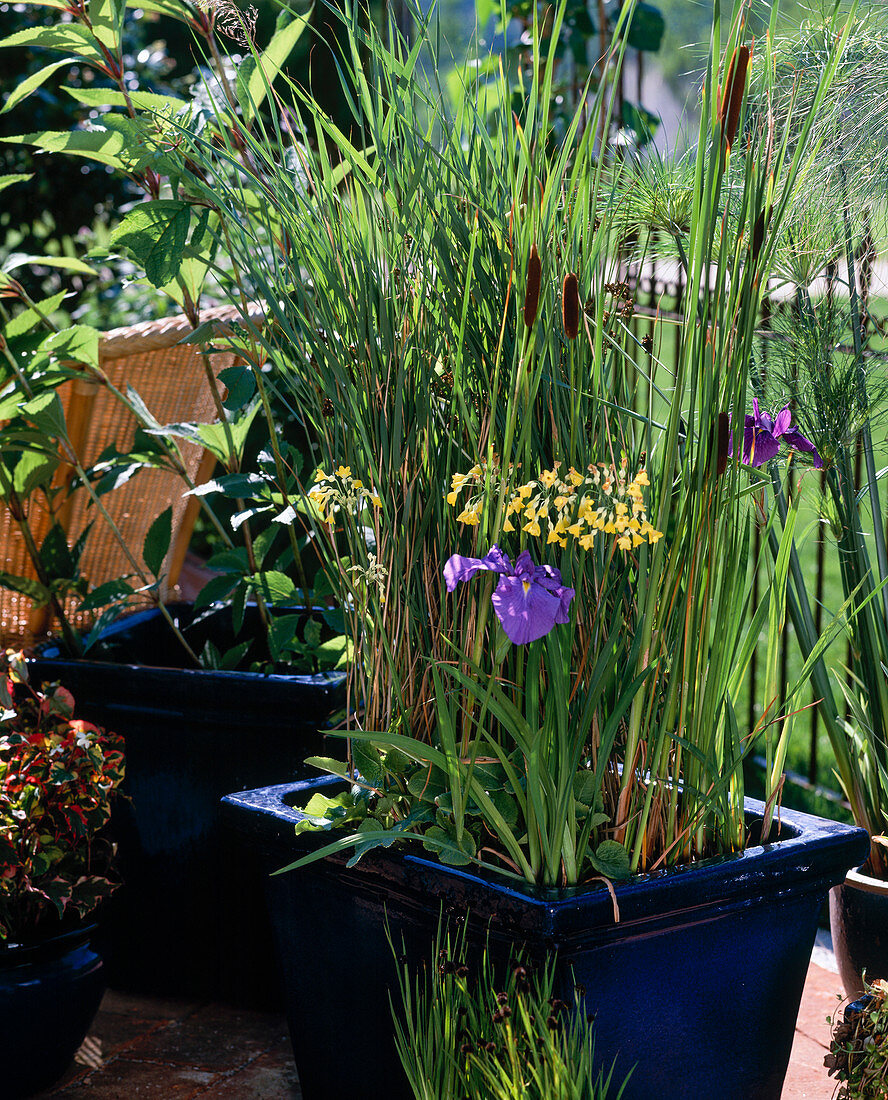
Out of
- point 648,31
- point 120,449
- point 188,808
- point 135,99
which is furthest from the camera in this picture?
point 648,31

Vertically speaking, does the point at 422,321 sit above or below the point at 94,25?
below

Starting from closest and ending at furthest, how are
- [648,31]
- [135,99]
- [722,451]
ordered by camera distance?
1. [722,451]
2. [135,99]
3. [648,31]

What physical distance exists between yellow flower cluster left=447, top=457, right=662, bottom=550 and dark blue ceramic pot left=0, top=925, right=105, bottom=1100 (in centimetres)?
99

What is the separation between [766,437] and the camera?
141 cm

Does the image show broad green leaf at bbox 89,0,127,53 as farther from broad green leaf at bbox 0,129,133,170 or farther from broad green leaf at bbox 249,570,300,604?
broad green leaf at bbox 249,570,300,604

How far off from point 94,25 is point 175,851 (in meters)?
1.36

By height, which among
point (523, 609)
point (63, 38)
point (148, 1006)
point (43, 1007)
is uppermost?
point (63, 38)

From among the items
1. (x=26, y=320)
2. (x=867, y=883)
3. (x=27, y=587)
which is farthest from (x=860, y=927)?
(x=26, y=320)

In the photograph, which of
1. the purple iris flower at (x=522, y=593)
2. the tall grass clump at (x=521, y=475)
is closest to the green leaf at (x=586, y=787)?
the tall grass clump at (x=521, y=475)

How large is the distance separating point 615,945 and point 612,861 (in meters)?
0.10

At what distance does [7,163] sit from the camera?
446 cm

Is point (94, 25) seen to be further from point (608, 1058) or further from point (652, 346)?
point (608, 1058)

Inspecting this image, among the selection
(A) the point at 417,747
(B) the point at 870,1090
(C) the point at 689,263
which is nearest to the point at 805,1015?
(B) the point at 870,1090

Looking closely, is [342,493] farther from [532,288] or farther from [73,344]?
[73,344]
